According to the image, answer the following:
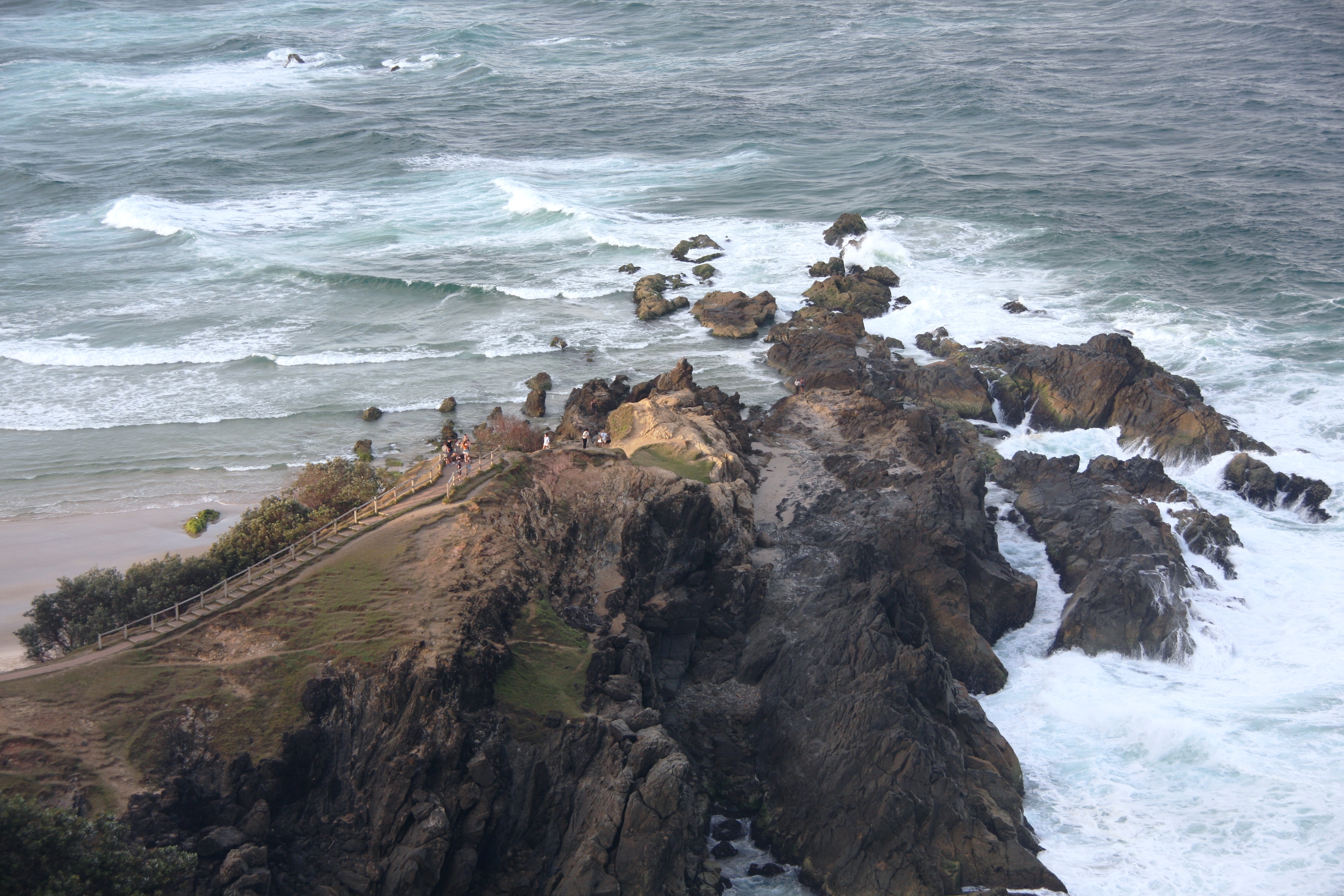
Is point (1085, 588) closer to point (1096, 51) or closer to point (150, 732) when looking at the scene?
point (150, 732)

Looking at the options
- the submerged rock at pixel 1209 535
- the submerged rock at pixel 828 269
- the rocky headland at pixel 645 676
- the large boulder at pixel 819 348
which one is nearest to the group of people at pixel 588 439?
the rocky headland at pixel 645 676

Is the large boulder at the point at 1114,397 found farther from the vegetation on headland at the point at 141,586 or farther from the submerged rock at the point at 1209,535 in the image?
the vegetation on headland at the point at 141,586

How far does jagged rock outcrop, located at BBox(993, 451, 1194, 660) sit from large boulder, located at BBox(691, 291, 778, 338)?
53.4ft

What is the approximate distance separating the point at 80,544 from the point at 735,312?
30152 mm

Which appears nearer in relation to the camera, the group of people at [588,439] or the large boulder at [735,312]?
the group of people at [588,439]

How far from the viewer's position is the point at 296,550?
A: 2603 cm

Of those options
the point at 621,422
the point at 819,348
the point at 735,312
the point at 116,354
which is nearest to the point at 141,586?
the point at 621,422

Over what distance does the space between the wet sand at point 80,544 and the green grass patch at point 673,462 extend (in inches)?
549

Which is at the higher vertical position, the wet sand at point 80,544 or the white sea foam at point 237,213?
the white sea foam at point 237,213

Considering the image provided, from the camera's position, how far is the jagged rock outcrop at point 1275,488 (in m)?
37.3

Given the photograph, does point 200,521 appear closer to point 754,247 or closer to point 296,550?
point 296,550

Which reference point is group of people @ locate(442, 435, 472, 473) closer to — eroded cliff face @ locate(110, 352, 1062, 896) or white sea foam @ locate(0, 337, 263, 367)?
eroded cliff face @ locate(110, 352, 1062, 896)

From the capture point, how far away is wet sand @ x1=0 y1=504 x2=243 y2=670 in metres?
31.7

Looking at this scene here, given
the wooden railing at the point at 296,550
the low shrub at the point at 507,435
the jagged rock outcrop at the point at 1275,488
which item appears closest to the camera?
the wooden railing at the point at 296,550
